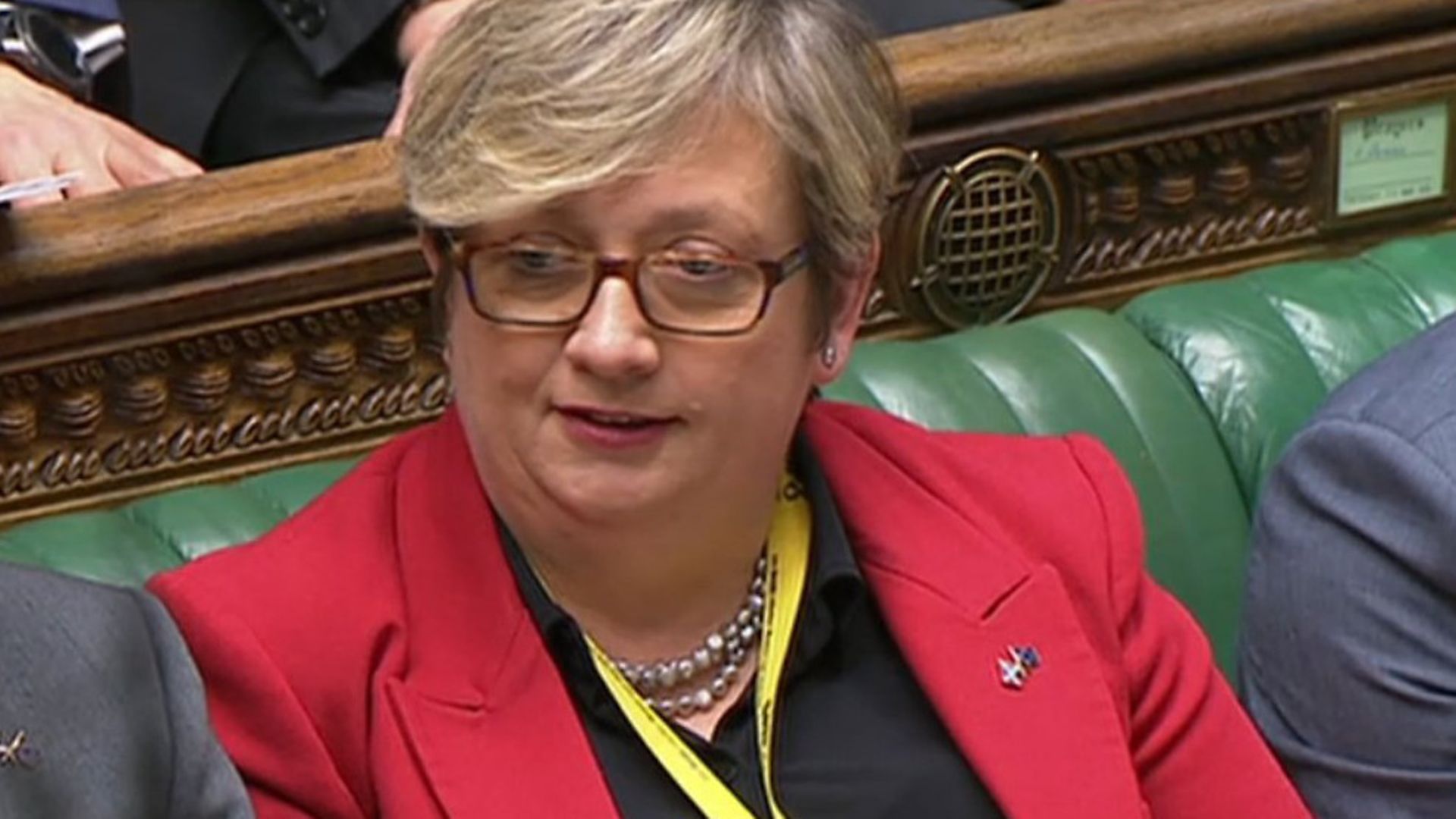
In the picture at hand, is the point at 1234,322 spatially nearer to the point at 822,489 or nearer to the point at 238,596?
the point at 822,489

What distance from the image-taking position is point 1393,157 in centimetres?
223

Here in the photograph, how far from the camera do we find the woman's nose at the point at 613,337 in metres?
1.44

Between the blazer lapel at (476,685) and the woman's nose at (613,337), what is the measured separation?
0.46ft

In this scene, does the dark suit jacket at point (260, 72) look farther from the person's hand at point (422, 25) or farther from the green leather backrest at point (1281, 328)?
the green leather backrest at point (1281, 328)

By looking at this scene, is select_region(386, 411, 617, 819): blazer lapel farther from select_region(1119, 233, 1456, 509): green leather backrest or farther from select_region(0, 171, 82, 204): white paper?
select_region(1119, 233, 1456, 509): green leather backrest

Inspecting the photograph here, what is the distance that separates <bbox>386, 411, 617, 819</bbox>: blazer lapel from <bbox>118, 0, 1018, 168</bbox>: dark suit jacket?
0.71m

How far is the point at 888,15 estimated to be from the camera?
2.34m

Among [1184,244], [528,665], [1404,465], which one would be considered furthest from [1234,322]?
[528,665]

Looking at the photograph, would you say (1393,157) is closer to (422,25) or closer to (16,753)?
(422,25)

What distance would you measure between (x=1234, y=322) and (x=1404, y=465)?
1.23ft

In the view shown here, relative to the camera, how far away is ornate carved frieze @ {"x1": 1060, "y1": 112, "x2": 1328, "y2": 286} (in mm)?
2143

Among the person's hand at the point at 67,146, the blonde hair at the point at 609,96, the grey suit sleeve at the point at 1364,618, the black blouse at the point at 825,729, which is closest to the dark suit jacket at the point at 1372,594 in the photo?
the grey suit sleeve at the point at 1364,618

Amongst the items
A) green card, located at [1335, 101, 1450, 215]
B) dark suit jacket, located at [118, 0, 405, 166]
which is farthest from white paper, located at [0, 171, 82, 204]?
green card, located at [1335, 101, 1450, 215]

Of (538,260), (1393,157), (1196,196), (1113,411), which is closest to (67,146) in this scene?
(538,260)
